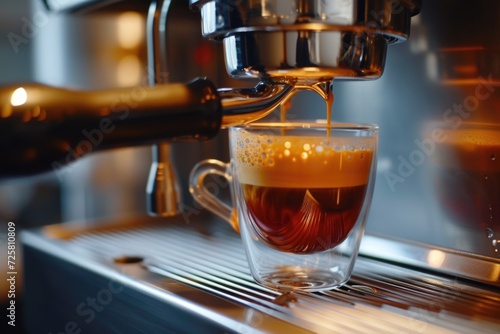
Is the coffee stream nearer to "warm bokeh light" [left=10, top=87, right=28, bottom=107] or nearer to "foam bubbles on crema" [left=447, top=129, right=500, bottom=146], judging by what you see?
"foam bubbles on crema" [left=447, top=129, right=500, bottom=146]

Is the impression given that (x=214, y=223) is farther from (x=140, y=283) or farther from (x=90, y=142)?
(x=90, y=142)

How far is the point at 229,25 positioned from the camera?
43cm

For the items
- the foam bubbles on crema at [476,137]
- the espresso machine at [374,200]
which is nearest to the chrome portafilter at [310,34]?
the espresso machine at [374,200]

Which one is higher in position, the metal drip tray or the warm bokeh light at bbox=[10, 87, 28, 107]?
the warm bokeh light at bbox=[10, 87, 28, 107]

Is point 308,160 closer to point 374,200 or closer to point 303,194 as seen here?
point 303,194

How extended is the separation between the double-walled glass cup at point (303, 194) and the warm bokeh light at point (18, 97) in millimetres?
201

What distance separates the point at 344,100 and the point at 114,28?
38cm

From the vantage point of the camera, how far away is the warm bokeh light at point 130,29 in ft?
2.70

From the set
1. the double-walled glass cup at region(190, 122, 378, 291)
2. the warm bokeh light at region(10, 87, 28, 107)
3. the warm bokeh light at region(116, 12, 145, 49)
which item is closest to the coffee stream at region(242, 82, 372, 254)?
the double-walled glass cup at region(190, 122, 378, 291)

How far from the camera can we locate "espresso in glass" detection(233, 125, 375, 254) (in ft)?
1.51

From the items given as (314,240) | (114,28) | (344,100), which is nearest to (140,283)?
(314,240)

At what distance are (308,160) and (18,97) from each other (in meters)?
0.22

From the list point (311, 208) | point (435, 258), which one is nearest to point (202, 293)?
point (311, 208)

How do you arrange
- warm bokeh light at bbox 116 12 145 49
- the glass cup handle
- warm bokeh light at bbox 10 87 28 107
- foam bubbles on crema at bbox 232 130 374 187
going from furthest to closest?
warm bokeh light at bbox 116 12 145 49 → the glass cup handle → foam bubbles on crema at bbox 232 130 374 187 → warm bokeh light at bbox 10 87 28 107
